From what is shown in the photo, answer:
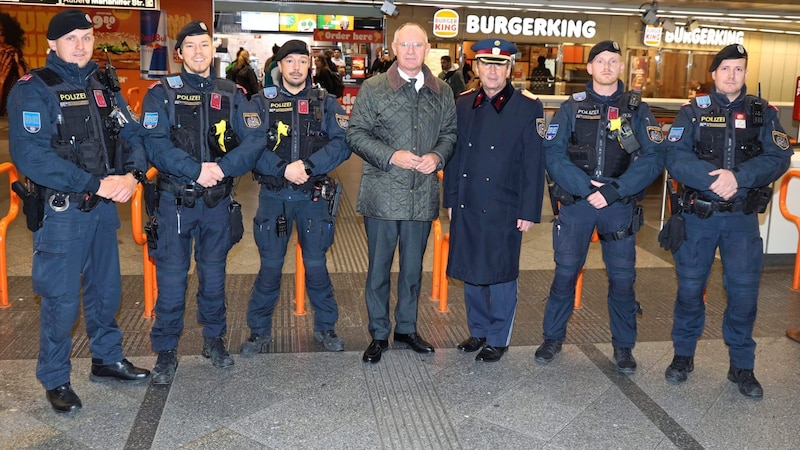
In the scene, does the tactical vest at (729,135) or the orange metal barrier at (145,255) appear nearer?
the tactical vest at (729,135)

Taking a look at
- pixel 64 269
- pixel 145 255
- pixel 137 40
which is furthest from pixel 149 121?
pixel 137 40

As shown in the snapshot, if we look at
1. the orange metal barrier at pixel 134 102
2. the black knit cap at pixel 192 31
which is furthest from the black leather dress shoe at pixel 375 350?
the orange metal barrier at pixel 134 102

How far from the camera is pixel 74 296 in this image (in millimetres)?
3744

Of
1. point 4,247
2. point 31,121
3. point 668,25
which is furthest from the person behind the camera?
point 668,25

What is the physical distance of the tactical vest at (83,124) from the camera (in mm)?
3590

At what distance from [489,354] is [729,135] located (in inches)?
70.2

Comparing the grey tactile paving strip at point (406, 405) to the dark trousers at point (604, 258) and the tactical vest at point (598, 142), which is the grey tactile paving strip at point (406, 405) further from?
the tactical vest at point (598, 142)

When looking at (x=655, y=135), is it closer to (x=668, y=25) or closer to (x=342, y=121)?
(x=342, y=121)

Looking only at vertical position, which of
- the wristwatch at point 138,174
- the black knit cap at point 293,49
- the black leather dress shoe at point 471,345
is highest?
the black knit cap at point 293,49

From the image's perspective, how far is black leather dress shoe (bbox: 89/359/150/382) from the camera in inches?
156

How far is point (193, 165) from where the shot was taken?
12.6 feet

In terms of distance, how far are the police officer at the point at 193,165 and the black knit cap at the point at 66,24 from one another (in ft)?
1.55

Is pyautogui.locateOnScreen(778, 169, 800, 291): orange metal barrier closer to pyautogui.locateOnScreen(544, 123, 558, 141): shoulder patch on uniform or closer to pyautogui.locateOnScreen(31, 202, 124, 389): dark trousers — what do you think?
pyautogui.locateOnScreen(544, 123, 558, 141): shoulder patch on uniform

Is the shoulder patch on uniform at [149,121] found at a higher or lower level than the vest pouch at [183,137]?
higher
